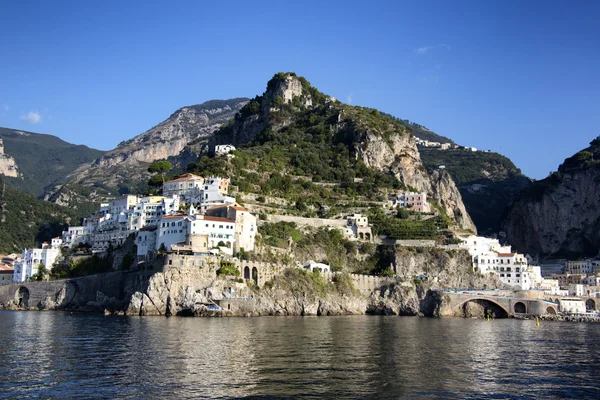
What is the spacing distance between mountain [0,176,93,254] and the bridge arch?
7121cm

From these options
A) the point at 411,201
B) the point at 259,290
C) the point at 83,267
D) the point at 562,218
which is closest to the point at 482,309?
the point at 411,201

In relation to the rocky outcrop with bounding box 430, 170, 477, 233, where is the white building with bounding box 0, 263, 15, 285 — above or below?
below

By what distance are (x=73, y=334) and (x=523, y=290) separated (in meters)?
53.0

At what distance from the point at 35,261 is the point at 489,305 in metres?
55.4

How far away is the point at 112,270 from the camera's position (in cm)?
7500

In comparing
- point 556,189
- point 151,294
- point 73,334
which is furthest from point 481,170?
point 73,334

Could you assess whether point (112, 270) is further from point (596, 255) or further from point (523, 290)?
point (596, 255)

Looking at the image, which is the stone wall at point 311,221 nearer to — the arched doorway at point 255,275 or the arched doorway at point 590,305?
the arched doorway at point 255,275

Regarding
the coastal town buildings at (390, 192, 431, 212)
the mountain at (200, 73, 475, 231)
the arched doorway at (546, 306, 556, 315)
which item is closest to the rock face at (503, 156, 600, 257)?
the mountain at (200, 73, 475, 231)

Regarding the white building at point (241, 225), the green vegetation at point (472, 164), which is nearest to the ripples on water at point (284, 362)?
the white building at point (241, 225)

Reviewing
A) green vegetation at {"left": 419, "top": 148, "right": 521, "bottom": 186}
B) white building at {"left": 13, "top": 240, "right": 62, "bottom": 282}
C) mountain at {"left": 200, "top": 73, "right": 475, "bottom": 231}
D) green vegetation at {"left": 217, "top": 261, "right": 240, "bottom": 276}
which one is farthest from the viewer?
green vegetation at {"left": 419, "top": 148, "right": 521, "bottom": 186}

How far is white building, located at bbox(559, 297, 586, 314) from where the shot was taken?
8138cm

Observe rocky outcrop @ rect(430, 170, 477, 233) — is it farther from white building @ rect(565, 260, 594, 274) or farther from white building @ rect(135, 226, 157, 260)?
white building @ rect(135, 226, 157, 260)

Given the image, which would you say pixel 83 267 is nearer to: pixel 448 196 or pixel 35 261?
pixel 35 261
